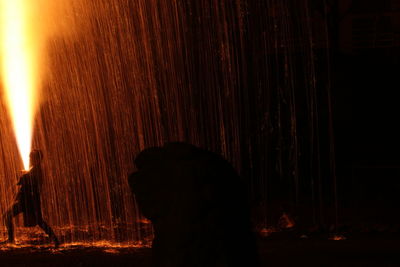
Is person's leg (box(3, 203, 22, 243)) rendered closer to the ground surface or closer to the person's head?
the ground surface

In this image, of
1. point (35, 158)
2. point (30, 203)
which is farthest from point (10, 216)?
point (35, 158)

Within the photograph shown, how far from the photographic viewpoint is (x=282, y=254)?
24.0 ft

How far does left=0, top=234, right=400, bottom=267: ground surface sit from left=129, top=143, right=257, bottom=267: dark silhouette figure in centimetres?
292

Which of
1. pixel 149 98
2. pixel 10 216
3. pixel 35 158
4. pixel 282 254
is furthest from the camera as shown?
pixel 149 98

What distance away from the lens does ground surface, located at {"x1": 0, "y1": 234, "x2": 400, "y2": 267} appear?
6.96 metres

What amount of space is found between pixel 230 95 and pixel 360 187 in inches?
138

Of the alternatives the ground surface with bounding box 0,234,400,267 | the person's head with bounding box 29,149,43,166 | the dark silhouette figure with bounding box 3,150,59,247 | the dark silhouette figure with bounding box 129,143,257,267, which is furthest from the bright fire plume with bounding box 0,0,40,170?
the dark silhouette figure with bounding box 129,143,257,267

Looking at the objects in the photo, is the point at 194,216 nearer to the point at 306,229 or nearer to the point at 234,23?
the point at 306,229

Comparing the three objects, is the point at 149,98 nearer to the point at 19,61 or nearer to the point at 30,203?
the point at 19,61

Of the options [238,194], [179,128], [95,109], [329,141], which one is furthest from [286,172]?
[238,194]

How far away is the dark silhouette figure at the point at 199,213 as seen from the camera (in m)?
3.93

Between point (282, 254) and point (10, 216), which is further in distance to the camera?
point (10, 216)

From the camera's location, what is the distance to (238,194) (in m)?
4.06

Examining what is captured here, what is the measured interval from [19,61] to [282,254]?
21.3ft
